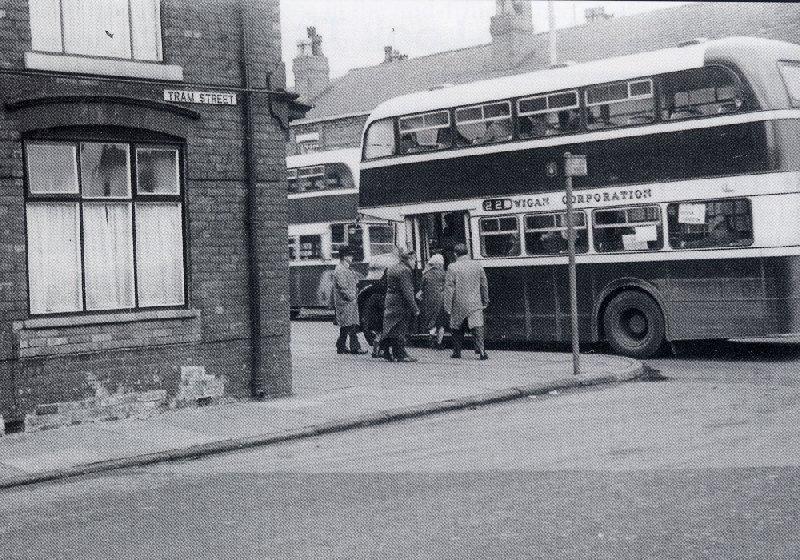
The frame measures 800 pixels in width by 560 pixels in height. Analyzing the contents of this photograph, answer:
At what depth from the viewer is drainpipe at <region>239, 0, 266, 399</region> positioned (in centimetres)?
1207

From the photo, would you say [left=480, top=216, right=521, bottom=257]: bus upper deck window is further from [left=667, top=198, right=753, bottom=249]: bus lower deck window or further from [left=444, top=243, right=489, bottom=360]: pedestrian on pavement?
[left=667, top=198, right=753, bottom=249]: bus lower deck window

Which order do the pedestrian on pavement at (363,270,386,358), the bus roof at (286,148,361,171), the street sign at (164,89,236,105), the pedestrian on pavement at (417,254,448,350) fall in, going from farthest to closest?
the bus roof at (286,148,361,171) → the pedestrian on pavement at (363,270,386,358) → the pedestrian on pavement at (417,254,448,350) → the street sign at (164,89,236,105)

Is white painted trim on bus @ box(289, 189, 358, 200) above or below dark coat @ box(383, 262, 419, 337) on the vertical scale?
above

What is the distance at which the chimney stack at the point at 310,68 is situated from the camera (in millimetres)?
47438

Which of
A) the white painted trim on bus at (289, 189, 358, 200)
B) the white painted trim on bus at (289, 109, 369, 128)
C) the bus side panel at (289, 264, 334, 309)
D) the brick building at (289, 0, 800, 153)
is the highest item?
the brick building at (289, 0, 800, 153)

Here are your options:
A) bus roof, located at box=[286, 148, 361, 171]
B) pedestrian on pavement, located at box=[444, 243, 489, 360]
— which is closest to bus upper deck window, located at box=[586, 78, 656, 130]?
pedestrian on pavement, located at box=[444, 243, 489, 360]

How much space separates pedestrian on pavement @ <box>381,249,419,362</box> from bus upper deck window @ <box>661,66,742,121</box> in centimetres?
444

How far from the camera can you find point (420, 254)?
18578mm

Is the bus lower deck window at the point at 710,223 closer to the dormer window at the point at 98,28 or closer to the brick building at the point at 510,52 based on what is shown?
the dormer window at the point at 98,28

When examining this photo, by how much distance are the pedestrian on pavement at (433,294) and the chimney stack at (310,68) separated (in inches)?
1226

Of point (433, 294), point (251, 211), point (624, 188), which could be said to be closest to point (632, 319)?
point (624, 188)

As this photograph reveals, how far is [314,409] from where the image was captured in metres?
11.4

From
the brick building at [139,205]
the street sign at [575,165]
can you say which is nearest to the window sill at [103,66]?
the brick building at [139,205]

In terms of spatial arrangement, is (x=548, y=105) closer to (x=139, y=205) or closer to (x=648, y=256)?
(x=648, y=256)
